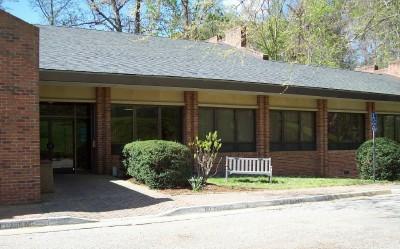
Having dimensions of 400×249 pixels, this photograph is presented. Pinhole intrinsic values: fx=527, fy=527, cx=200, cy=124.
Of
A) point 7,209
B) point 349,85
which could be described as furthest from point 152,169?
point 349,85

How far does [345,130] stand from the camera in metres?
26.1

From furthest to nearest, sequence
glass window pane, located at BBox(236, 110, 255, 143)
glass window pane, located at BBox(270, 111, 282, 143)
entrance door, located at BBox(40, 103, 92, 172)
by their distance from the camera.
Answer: glass window pane, located at BBox(270, 111, 282, 143) < glass window pane, located at BBox(236, 110, 255, 143) < entrance door, located at BBox(40, 103, 92, 172)

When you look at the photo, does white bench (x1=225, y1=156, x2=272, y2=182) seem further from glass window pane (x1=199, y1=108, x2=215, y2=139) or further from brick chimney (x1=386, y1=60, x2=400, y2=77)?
brick chimney (x1=386, y1=60, x2=400, y2=77)

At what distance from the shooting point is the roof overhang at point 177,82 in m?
16.1

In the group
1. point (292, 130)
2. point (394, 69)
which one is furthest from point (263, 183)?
point (394, 69)

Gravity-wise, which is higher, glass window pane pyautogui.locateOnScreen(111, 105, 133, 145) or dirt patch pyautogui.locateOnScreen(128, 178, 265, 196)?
glass window pane pyautogui.locateOnScreen(111, 105, 133, 145)

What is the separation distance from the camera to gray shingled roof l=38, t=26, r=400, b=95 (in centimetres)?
1764

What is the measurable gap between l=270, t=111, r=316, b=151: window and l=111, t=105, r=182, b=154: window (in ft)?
15.9

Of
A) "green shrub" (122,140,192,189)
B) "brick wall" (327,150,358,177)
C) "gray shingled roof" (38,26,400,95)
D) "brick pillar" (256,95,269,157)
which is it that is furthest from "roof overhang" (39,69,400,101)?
"brick wall" (327,150,358,177)

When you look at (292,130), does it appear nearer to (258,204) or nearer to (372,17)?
(372,17)

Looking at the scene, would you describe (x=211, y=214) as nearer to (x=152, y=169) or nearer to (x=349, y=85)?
(x=152, y=169)

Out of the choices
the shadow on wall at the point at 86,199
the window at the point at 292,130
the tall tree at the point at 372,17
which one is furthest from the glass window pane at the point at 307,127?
the shadow on wall at the point at 86,199

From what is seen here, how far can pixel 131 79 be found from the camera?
685 inches

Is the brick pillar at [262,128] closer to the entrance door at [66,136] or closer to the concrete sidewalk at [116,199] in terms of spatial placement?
the concrete sidewalk at [116,199]
